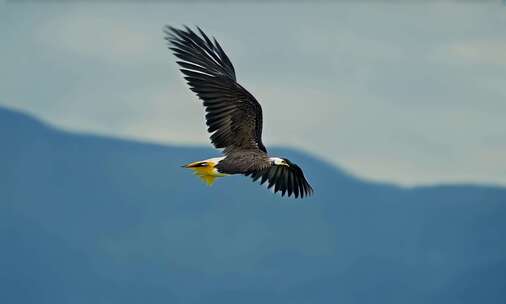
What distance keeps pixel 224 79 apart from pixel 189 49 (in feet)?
0.99

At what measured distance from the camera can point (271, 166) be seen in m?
13.0

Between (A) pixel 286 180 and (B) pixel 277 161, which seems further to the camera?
(A) pixel 286 180

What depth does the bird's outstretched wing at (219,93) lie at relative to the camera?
12.8 metres

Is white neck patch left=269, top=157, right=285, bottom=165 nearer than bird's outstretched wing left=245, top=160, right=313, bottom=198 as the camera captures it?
Yes

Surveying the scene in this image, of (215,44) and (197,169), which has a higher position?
(215,44)

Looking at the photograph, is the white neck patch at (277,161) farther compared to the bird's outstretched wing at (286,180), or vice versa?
the bird's outstretched wing at (286,180)

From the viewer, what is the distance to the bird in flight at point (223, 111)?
12.7 metres

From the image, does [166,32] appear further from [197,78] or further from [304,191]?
[304,191]

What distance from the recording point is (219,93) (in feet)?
42.3

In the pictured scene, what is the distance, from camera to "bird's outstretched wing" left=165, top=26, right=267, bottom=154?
503 inches

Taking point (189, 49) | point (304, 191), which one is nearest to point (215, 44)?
point (189, 49)

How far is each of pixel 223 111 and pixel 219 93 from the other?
0.14 metres

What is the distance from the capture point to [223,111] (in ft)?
42.5

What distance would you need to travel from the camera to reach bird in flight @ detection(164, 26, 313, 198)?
1273 centimetres
